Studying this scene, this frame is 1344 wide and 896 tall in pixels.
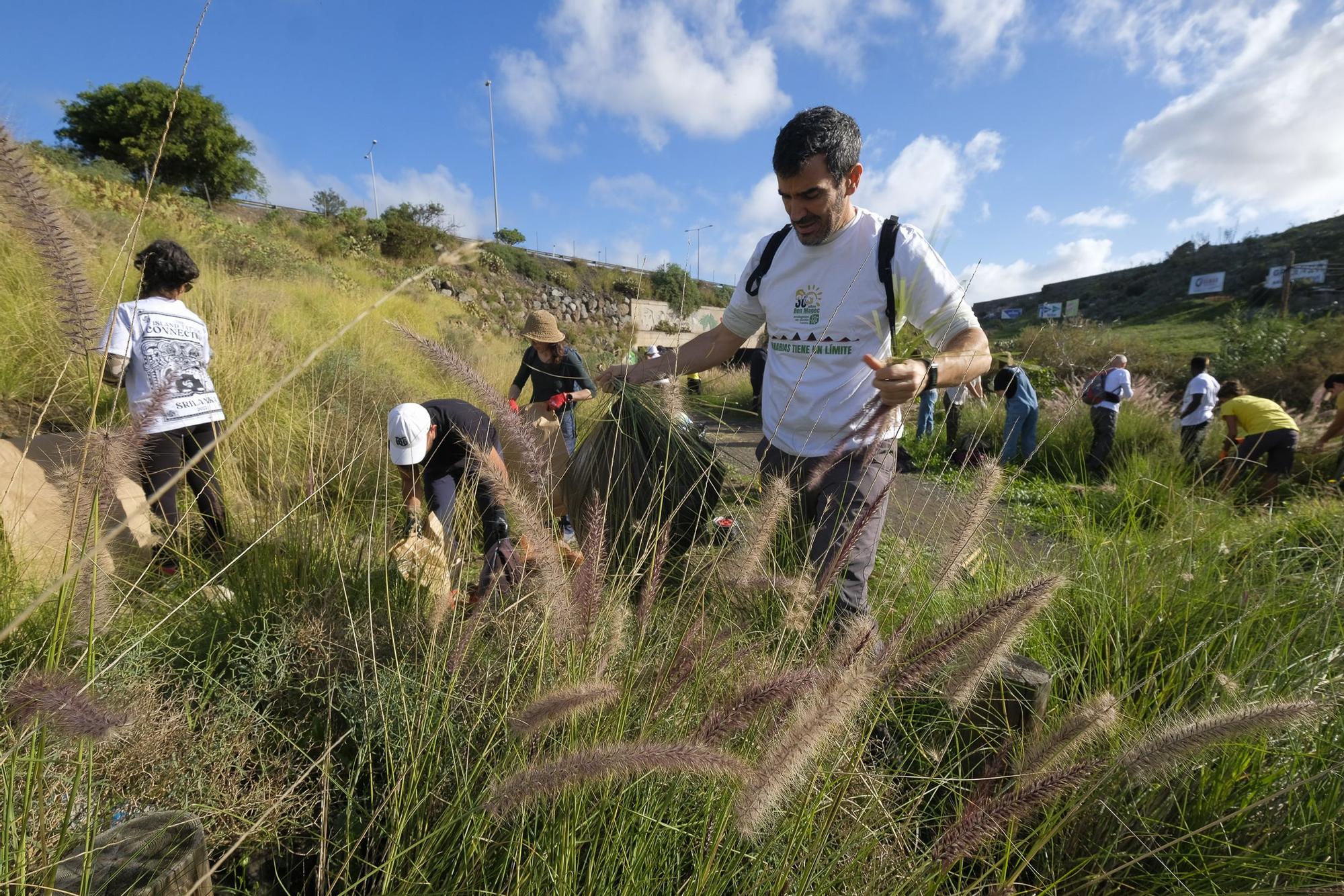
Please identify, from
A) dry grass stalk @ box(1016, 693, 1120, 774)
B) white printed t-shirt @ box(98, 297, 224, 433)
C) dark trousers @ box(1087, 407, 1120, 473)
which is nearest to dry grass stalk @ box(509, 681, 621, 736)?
dry grass stalk @ box(1016, 693, 1120, 774)

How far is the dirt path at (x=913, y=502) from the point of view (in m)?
1.84

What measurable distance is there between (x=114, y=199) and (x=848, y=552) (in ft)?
46.7

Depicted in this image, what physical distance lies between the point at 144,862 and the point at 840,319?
2.13m

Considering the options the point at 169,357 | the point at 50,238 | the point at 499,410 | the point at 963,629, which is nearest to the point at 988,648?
the point at 963,629

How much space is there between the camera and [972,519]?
130 cm

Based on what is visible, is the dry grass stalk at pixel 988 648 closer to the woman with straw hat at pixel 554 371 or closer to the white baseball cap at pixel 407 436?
the white baseball cap at pixel 407 436

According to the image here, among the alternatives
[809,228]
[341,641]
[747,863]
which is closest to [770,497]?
[747,863]

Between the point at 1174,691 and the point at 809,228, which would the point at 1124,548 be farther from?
the point at 809,228

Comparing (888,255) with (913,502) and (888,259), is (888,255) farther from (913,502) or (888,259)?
(913,502)

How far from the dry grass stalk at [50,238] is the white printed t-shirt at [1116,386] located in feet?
30.8

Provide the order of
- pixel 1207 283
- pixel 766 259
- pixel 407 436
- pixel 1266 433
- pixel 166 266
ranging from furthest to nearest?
pixel 1207 283
pixel 1266 433
pixel 166 266
pixel 407 436
pixel 766 259

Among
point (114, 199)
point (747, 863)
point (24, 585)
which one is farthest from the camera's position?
point (114, 199)

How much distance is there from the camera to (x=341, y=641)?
171 cm

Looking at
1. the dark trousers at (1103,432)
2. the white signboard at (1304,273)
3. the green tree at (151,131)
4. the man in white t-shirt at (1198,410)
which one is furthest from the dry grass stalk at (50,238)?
the white signboard at (1304,273)
